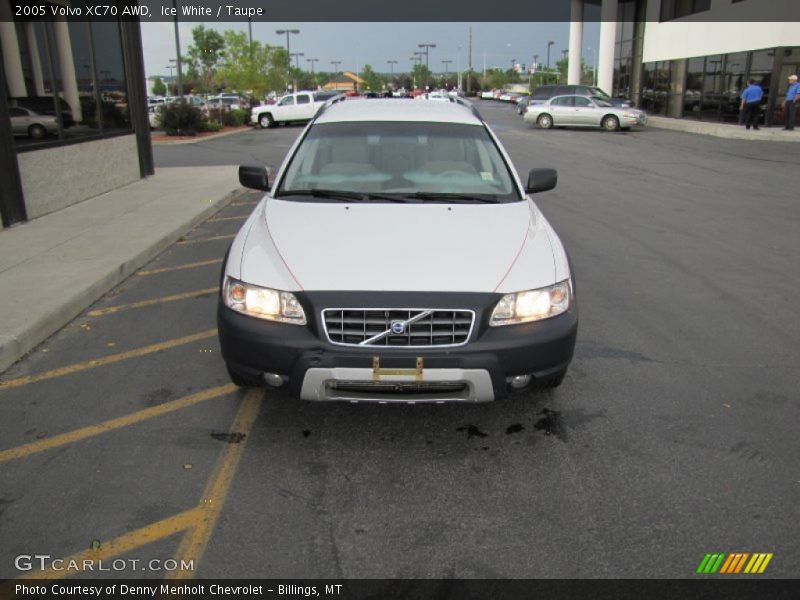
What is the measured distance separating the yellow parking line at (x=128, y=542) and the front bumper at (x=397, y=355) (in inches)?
30.0

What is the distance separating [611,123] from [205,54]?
4285 cm

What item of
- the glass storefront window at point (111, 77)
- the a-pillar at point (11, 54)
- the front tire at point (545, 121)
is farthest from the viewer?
the front tire at point (545, 121)

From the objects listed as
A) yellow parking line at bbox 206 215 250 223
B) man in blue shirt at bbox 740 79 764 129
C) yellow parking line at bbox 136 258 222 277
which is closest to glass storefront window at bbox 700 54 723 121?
man in blue shirt at bbox 740 79 764 129

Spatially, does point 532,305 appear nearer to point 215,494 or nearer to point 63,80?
point 215,494

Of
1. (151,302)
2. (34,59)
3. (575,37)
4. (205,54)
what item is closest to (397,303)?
(151,302)

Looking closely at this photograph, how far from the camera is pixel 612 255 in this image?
744 centimetres

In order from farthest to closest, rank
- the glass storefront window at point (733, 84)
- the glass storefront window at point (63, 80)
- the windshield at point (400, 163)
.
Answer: the glass storefront window at point (733, 84) < the glass storefront window at point (63, 80) < the windshield at point (400, 163)

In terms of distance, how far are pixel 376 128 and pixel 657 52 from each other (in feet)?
106

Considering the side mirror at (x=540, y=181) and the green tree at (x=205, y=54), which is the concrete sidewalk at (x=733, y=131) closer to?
the side mirror at (x=540, y=181)

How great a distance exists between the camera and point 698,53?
28359mm

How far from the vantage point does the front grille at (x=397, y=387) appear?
3225 mm

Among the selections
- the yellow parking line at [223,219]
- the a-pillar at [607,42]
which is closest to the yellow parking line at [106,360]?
the yellow parking line at [223,219]

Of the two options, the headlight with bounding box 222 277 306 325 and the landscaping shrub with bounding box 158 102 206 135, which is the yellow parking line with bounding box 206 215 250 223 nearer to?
the headlight with bounding box 222 277 306 325
